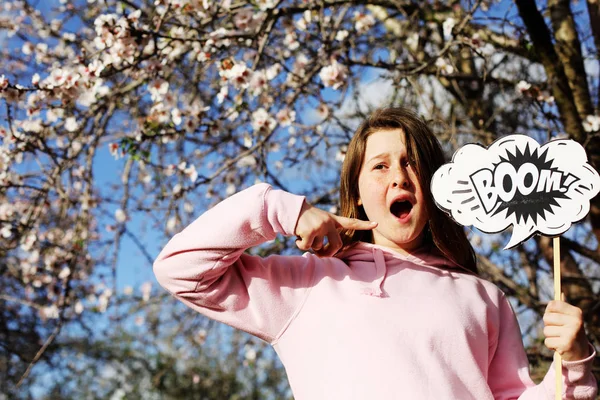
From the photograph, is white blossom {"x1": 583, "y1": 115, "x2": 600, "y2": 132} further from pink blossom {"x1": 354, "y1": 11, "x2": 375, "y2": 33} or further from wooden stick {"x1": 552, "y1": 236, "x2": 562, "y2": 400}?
wooden stick {"x1": 552, "y1": 236, "x2": 562, "y2": 400}

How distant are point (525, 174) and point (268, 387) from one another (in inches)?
376

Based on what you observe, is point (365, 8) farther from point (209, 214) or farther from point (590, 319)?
point (209, 214)

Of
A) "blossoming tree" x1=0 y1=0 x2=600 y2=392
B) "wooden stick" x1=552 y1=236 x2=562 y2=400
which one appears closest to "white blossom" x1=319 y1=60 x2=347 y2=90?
"blossoming tree" x1=0 y1=0 x2=600 y2=392

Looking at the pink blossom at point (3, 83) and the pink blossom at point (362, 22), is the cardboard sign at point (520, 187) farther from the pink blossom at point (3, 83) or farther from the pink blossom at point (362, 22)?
the pink blossom at point (362, 22)

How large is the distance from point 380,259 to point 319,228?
27 cm

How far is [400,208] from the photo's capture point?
1594 millimetres

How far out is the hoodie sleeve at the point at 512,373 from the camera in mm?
1404

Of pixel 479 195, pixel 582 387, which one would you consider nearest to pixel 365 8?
pixel 479 195

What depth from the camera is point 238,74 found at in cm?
296

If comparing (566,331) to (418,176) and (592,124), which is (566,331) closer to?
(418,176)

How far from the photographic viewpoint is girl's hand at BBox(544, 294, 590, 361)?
1.35 m

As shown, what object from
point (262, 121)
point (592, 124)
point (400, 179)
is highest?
point (262, 121)

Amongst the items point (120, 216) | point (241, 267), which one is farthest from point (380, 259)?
point (120, 216)

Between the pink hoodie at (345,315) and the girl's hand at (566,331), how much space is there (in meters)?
0.03
